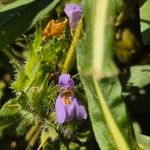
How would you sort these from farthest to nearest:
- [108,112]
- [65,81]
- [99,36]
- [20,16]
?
[20,16] → [65,81] → [108,112] → [99,36]

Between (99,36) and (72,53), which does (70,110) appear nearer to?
(72,53)

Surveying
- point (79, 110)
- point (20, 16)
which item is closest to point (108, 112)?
point (79, 110)

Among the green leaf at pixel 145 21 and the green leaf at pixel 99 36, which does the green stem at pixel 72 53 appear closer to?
the green leaf at pixel 99 36

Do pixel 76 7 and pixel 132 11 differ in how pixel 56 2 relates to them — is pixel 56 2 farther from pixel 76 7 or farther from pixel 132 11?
pixel 132 11

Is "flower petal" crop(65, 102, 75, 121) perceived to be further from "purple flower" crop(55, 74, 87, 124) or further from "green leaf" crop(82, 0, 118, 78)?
"green leaf" crop(82, 0, 118, 78)

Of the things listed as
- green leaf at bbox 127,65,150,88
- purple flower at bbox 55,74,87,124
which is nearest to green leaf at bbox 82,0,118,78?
purple flower at bbox 55,74,87,124

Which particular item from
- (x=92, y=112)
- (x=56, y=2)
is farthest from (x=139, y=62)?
(x=92, y=112)

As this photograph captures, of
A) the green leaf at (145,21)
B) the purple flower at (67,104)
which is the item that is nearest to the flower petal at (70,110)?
the purple flower at (67,104)
